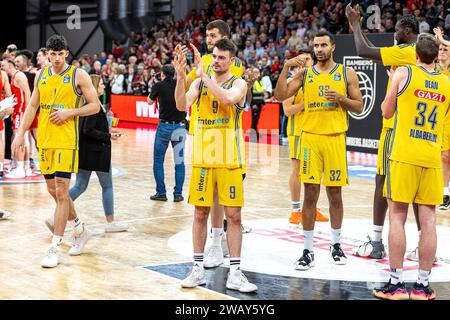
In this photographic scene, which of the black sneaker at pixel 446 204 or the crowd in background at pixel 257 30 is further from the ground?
the crowd in background at pixel 257 30

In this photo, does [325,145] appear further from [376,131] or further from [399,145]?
[376,131]

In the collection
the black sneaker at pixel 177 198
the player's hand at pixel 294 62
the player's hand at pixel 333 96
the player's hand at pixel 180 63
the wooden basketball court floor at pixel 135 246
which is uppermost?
the player's hand at pixel 294 62

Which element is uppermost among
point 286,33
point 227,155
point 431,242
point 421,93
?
point 286,33

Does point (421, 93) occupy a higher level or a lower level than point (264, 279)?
higher

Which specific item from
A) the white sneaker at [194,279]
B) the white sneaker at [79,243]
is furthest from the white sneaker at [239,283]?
the white sneaker at [79,243]

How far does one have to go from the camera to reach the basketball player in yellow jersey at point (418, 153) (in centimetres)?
609

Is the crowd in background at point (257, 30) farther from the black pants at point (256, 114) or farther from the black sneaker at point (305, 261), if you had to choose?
the black sneaker at point (305, 261)

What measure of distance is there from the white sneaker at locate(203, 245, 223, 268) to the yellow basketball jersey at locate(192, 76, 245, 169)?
1.13 metres

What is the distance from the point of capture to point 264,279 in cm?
680

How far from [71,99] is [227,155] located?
5.84ft

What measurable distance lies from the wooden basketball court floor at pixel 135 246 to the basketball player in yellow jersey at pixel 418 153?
37 centimetres

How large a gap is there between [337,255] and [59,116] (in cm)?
289

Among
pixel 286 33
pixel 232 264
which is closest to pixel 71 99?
pixel 232 264

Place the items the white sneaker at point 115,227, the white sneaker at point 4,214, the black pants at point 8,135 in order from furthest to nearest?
the black pants at point 8,135
the white sneaker at point 4,214
the white sneaker at point 115,227
